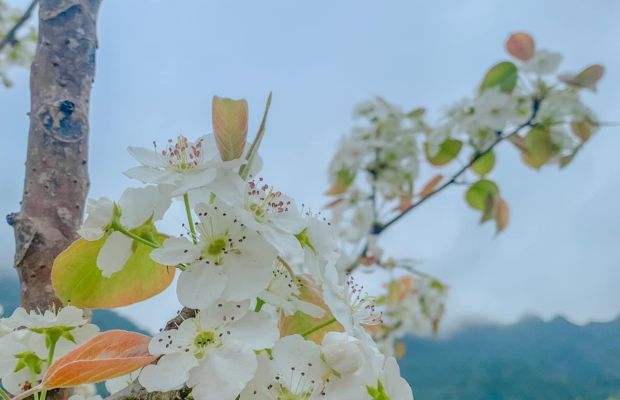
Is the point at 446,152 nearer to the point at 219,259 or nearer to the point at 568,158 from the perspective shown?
the point at 568,158

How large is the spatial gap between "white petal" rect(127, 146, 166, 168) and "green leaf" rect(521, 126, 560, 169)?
95 centimetres

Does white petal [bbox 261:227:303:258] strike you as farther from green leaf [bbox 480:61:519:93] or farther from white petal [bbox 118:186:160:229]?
green leaf [bbox 480:61:519:93]

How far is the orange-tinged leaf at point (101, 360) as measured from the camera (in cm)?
27

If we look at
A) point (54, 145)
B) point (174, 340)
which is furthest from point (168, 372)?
point (54, 145)

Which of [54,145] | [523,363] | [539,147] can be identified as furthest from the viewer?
[523,363]

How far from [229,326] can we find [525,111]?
1.04 metres

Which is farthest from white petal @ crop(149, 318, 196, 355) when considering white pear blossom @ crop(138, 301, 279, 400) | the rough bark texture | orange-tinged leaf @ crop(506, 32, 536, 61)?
orange-tinged leaf @ crop(506, 32, 536, 61)

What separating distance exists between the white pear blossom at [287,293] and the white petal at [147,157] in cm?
10

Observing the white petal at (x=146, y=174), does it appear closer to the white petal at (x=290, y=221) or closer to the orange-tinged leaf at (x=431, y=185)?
the white petal at (x=290, y=221)

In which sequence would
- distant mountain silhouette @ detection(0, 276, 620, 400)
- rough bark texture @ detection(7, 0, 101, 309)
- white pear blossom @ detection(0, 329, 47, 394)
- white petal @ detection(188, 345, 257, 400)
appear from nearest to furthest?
white petal @ detection(188, 345, 257, 400) → white pear blossom @ detection(0, 329, 47, 394) → rough bark texture @ detection(7, 0, 101, 309) → distant mountain silhouette @ detection(0, 276, 620, 400)

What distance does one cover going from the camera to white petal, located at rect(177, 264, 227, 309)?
0.26 meters

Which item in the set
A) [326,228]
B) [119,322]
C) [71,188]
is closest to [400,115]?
[119,322]

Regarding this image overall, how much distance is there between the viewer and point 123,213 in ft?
1.02

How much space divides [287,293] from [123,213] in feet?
0.36
